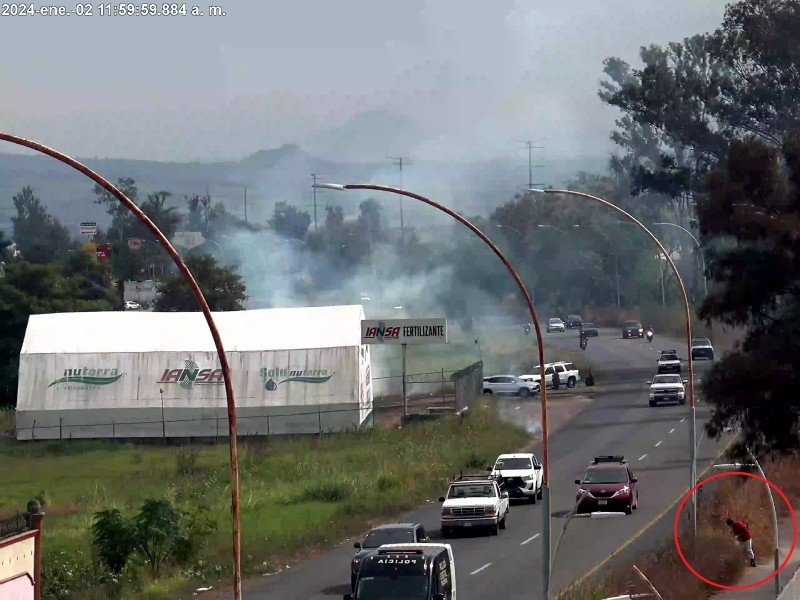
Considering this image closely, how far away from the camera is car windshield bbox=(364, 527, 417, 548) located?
3166 centimetres

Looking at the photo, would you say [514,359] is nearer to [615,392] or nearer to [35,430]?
[615,392]

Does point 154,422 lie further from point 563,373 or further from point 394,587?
point 394,587

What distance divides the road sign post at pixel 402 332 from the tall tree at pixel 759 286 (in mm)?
32473

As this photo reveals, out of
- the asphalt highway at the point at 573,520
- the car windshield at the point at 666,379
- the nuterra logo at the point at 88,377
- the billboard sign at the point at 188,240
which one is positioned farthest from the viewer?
the billboard sign at the point at 188,240

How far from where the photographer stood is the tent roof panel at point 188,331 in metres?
65.4

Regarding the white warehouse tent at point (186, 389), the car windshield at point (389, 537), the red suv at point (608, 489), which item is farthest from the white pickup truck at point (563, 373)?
the car windshield at point (389, 537)

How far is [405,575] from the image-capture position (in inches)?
977

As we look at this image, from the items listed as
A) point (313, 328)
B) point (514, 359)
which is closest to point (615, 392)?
point (514, 359)

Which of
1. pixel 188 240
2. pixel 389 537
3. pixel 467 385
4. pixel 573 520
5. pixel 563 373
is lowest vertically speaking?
pixel 573 520

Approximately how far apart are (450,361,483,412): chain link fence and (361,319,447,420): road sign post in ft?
9.23

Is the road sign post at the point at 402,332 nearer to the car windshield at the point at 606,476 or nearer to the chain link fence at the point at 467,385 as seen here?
the chain link fence at the point at 467,385

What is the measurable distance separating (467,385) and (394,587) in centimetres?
4543

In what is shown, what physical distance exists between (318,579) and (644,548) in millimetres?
8875

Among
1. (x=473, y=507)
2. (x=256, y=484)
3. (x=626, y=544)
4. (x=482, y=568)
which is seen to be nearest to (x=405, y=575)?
(x=482, y=568)
